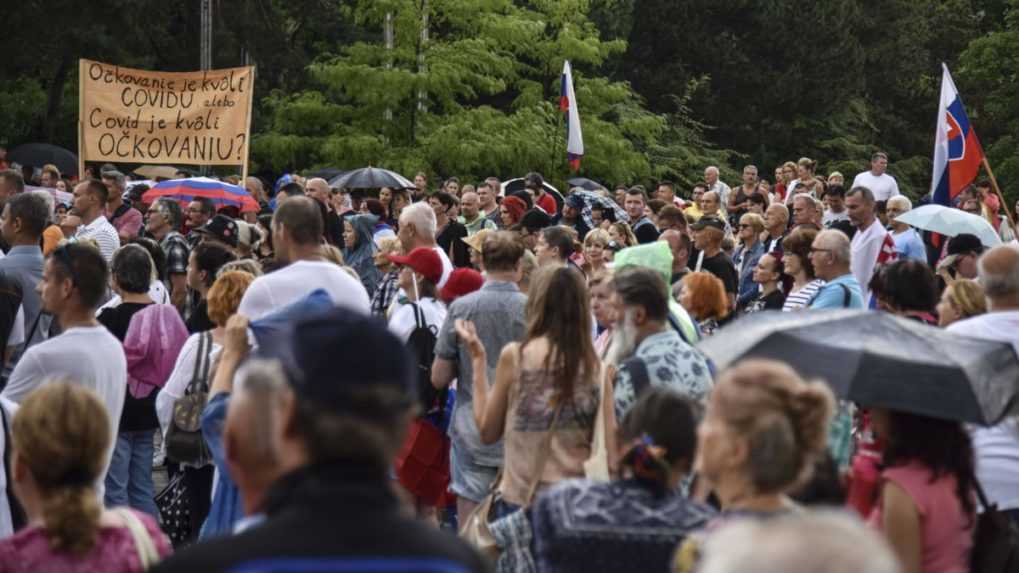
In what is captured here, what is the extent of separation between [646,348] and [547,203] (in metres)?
11.8

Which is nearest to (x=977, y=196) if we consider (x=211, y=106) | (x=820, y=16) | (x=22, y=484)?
(x=211, y=106)

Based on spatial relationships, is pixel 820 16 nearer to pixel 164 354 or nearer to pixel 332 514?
pixel 164 354

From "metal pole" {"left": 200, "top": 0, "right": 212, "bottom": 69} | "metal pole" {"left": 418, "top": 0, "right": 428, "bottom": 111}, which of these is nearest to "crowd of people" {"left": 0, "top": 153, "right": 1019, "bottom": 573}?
"metal pole" {"left": 200, "top": 0, "right": 212, "bottom": 69}

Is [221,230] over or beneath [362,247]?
over

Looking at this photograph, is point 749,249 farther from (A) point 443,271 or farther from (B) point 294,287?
(B) point 294,287

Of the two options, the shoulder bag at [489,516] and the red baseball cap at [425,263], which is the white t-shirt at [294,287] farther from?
the red baseball cap at [425,263]

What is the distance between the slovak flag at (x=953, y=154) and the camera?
14.4m

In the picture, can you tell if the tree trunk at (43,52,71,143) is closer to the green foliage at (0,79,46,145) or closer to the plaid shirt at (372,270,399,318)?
the green foliage at (0,79,46,145)

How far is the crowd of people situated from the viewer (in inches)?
114

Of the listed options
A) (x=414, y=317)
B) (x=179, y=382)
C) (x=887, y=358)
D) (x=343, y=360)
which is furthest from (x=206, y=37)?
(x=343, y=360)

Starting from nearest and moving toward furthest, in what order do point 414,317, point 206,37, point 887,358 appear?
1. point 887,358
2. point 414,317
3. point 206,37

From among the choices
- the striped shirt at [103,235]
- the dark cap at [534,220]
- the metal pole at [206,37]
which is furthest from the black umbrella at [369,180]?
the striped shirt at [103,235]

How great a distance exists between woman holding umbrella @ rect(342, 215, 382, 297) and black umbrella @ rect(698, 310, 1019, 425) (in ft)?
29.9

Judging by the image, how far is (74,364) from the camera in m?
6.55
